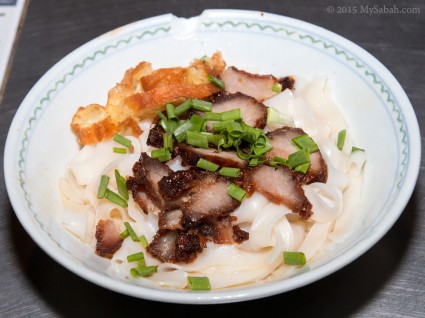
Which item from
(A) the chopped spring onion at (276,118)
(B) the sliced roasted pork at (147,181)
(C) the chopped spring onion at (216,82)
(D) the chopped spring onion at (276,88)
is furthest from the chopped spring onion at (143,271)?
(D) the chopped spring onion at (276,88)

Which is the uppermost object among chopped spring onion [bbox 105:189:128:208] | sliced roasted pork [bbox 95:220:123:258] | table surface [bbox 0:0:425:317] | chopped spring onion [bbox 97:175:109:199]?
chopped spring onion [bbox 97:175:109:199]

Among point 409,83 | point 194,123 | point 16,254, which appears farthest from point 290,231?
point 409,83

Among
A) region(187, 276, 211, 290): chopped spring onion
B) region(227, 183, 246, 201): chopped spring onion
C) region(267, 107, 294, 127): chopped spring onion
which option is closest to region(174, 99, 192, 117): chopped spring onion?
region(267, 107, 294, 127): chopped spring onion

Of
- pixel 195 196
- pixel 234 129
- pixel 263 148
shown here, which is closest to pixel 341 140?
pixel 263 148

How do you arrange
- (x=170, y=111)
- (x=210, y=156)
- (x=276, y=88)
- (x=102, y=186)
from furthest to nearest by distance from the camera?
(x=276, y=88)
(x=170, y=111)
(x=102, y=186)
(x=210, y=156)

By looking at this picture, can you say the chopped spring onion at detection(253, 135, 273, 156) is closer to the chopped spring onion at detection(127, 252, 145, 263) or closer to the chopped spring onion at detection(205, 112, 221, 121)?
the chopped spring onion at detection(205, 112, 221, 121)

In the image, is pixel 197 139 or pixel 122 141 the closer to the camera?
pixel 197 139

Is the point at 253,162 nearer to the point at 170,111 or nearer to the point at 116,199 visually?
the point at 170,111
